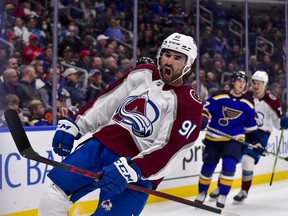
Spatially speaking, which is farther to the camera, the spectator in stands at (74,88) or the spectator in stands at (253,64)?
the spectator in stands at (253,64)

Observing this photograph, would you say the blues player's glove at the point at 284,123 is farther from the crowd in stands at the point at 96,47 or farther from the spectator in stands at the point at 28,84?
the spectator in stands at the point at 28,84

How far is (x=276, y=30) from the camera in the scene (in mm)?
7793

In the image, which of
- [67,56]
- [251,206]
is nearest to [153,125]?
[251,206]

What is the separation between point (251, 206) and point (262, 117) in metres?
0.90

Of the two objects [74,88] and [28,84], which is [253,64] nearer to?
[74,88]

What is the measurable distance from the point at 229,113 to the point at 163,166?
2627 mm

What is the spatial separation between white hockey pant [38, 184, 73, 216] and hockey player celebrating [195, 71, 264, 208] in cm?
265

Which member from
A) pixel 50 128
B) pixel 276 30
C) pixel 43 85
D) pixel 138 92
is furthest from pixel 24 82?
pixel 276 30

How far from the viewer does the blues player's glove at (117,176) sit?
2.04m

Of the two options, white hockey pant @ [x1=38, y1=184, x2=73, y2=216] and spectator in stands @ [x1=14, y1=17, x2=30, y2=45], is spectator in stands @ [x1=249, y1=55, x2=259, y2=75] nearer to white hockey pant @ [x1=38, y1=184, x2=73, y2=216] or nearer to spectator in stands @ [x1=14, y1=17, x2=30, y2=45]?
spectator in stands @ [x1=14, y1=17, x2=30, y2=45]

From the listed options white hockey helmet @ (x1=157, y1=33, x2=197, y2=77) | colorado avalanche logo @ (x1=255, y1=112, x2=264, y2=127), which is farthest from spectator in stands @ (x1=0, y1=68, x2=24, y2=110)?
colorado avalanche logo @ (x1=255, y1=112, x2=264, y2=127)

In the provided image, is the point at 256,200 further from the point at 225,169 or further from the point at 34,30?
the point at 34,30

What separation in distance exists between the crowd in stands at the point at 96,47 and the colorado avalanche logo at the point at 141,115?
1558 mm

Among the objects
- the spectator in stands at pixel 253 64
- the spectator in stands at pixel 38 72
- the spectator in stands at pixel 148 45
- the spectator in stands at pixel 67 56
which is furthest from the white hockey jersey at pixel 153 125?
the spectator in stands at pixel 253 64
